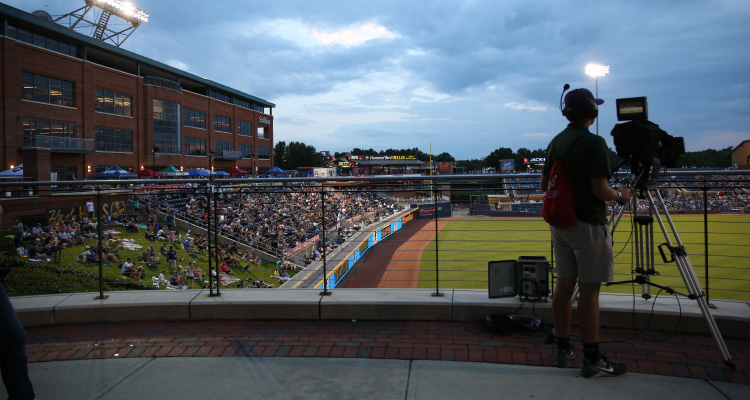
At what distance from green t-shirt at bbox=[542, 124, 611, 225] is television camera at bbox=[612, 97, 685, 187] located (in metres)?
0.50

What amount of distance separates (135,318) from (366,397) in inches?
107

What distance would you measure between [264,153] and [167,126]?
22.5 meters

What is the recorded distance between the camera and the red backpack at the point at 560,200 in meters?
2.86

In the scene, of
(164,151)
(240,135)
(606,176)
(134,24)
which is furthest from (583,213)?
(240,135)

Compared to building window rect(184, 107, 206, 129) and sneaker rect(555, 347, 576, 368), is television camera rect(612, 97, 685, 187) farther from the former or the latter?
building window rect(184, 107, 206, 129)

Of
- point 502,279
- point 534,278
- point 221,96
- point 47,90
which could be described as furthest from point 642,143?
point 221,96

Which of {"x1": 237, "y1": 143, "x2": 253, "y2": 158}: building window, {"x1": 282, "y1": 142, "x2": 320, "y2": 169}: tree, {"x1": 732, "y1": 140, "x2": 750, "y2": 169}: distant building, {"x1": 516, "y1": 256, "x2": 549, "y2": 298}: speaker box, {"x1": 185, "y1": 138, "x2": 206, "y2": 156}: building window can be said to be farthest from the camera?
{"x1": 282, "y1": 142, "x2": 320, "y2": 169}: tree

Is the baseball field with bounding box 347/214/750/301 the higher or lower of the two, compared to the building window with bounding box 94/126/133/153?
lower

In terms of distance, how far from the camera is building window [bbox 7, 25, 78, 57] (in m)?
31.3

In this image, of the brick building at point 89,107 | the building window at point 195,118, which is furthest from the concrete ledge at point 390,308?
the building window at point 195,118

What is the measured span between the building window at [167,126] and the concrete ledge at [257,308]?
1699 inches

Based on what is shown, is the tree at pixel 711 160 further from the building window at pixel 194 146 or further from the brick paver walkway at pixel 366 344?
the building window at pixel 194 146

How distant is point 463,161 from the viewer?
171 meters

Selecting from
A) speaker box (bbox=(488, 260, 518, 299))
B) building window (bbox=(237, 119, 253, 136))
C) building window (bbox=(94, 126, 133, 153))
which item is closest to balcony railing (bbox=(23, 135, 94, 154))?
building window (bbox=(94, 126, 133, 153))
